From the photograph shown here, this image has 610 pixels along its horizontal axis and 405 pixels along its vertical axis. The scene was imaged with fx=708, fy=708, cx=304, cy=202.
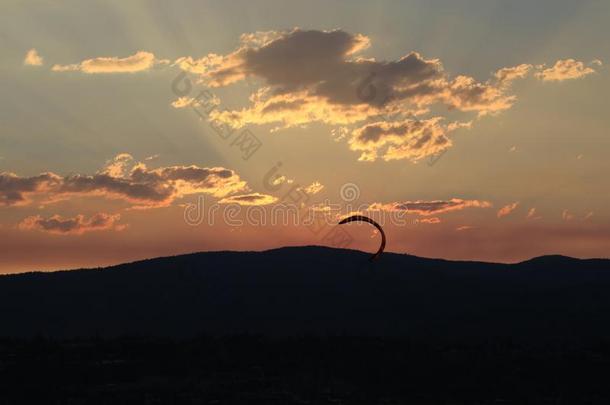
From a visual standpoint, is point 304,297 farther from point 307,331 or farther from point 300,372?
point 300,372

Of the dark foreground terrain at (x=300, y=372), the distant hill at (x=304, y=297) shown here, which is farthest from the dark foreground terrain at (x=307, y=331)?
the distant hill at (x=304, y=297)

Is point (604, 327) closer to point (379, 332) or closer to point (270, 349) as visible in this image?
point (379, 332)

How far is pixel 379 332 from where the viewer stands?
87.0m

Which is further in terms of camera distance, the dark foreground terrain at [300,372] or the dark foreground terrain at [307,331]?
the dark foreground terrain at [307,331]

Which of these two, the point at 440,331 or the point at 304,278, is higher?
the point at 304,278

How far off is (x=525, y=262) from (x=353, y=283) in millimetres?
53184

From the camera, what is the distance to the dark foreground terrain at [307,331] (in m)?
31.3

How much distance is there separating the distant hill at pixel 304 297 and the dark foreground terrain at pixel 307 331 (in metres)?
0.41

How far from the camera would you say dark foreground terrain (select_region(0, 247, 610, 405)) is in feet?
103

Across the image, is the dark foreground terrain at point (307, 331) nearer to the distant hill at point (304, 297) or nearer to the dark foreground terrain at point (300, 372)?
the dark foreground terrain at point (300, 372)

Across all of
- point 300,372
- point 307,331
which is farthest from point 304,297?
point 300,372

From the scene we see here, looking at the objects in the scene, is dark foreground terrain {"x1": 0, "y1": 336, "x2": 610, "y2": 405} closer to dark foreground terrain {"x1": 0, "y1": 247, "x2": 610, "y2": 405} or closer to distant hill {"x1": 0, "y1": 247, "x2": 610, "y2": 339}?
dark foreground terrain {"x1": 0, "y1": 247, "x2": 610, "y2": 405}

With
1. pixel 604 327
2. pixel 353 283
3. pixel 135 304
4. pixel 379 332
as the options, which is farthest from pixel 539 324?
pixel 135 304

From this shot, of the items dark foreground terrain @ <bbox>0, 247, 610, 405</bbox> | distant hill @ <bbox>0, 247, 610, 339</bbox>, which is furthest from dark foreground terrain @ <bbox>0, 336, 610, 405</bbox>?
distant hill @ <bbox>0, 247, 610, 339</bbox>
